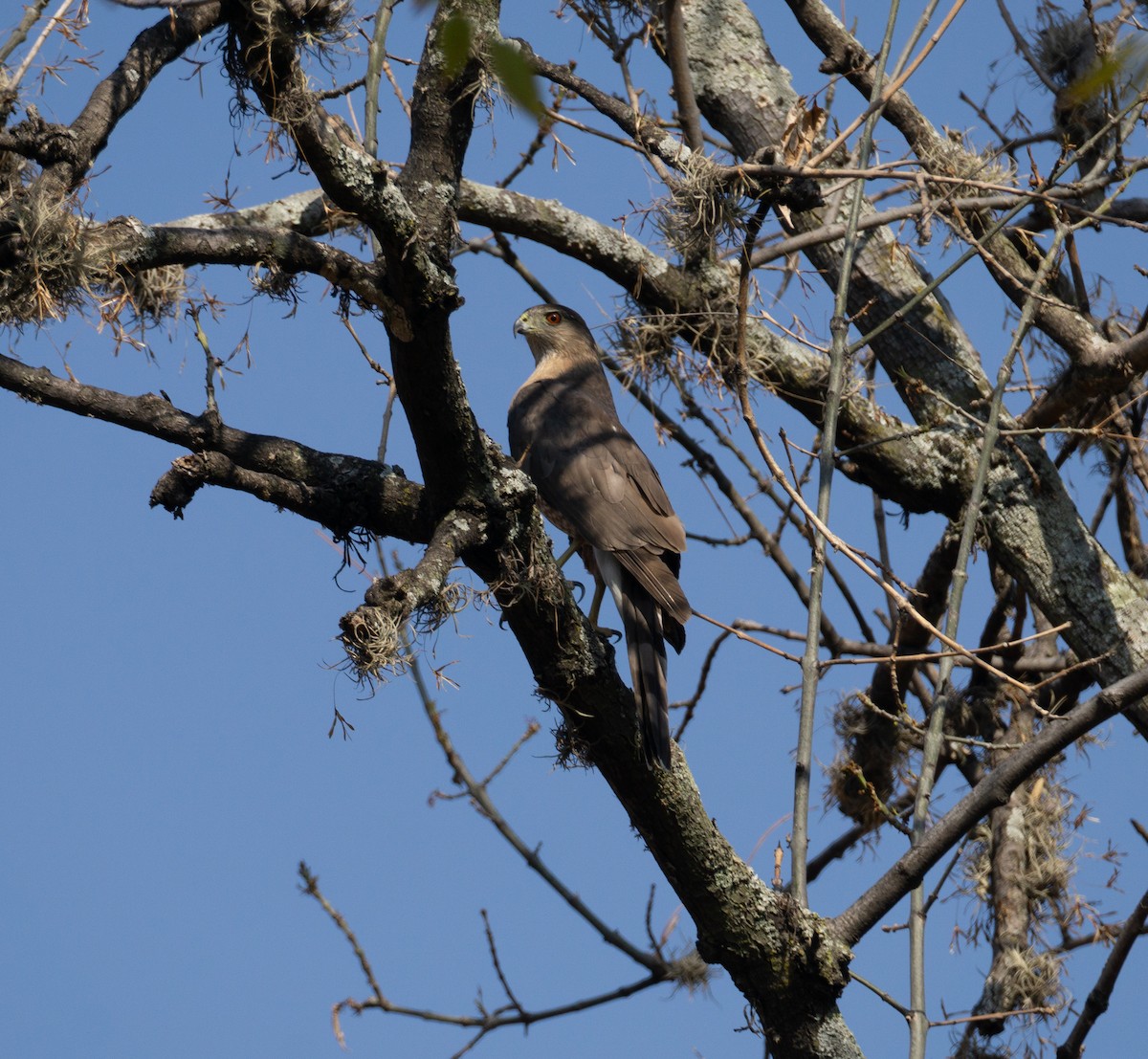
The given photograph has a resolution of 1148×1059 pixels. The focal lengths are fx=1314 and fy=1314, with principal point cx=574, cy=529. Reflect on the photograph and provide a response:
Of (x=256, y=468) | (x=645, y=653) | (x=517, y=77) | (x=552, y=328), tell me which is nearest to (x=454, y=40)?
(x=517, y=77)

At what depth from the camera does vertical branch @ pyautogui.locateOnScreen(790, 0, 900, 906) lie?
341 cm

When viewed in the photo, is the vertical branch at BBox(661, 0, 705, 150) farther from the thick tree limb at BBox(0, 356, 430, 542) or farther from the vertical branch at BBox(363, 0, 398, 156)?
the thick tree limb at BBox(0, 356, 430, 542)

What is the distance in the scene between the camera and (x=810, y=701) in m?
3.51

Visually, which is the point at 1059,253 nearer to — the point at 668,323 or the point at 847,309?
the point at 847,309

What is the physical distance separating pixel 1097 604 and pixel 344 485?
9.13ft

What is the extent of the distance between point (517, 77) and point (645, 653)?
2669 mm

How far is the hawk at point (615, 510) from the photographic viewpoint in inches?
147

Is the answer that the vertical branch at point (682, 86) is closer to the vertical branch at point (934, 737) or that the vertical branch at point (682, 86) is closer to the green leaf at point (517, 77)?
the vertical branch at point (934, 737)

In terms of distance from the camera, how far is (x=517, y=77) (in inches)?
47.4

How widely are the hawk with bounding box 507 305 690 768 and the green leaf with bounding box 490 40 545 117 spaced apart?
2377 mm

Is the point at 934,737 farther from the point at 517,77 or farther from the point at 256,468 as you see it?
the point at 517,77

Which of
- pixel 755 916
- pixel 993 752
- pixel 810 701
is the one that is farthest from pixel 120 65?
pixel 993 752

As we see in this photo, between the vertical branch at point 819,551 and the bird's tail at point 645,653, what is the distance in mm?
370

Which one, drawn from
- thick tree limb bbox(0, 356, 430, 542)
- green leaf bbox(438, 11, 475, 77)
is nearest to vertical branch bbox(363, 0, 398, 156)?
thick tree limb bbox(0, 356, 430, 542)
